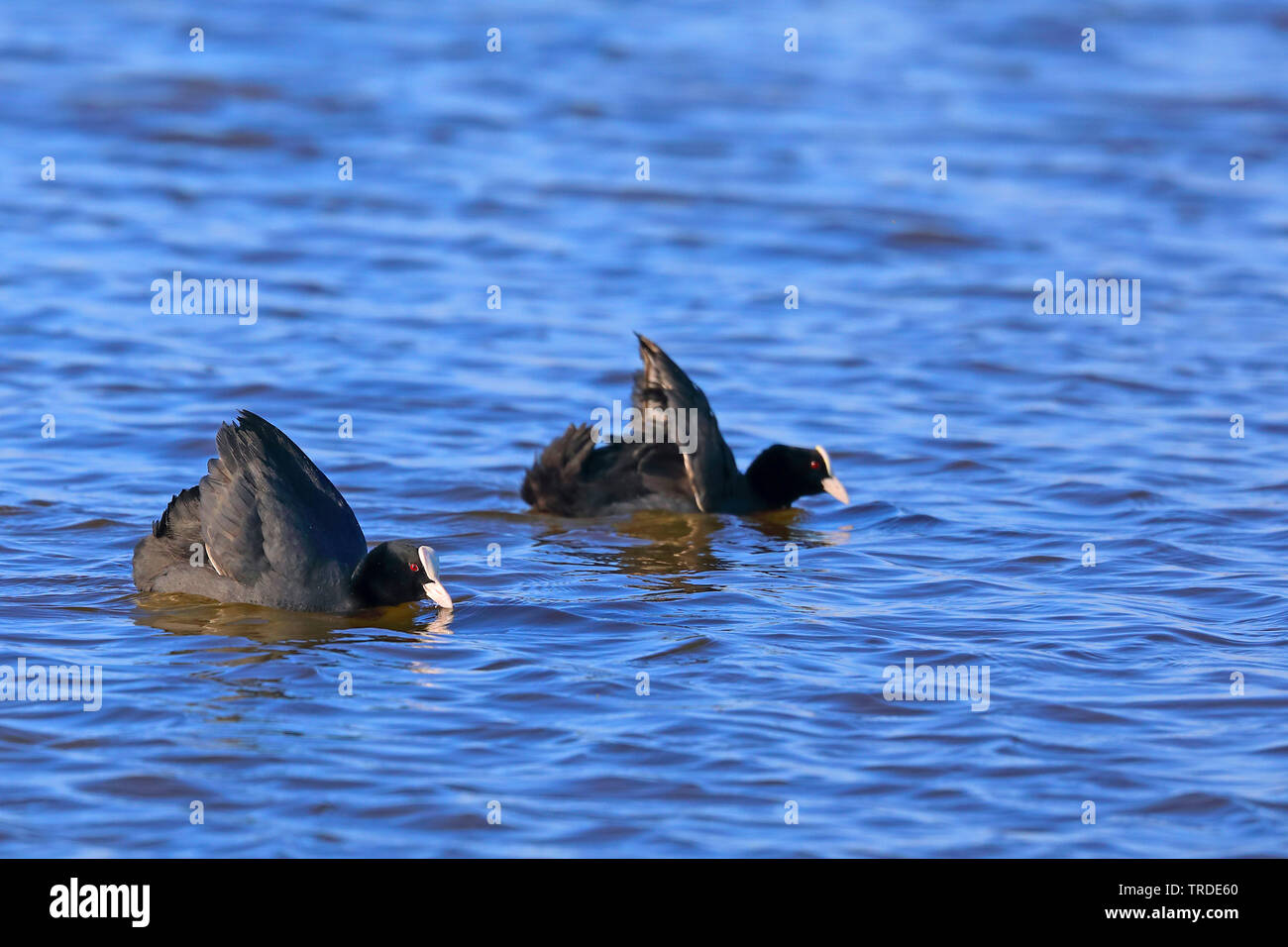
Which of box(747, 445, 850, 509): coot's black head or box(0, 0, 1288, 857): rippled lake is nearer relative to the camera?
box(0, 0, 1288, 857): rippled lake

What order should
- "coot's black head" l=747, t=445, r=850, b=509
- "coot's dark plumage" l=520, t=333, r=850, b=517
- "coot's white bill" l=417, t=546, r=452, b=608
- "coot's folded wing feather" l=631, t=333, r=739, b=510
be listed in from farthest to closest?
"coot's black head" l=747, t=445, r=850, b=509, "coot's dark plumage" l=520, t=333, r=850, b=517, "coot's folded wing feather" l=631, t=333, r=739, b=510, "coot's white bill" l=417, t=546, r=452, b=608

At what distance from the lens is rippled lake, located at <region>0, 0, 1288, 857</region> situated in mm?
5922

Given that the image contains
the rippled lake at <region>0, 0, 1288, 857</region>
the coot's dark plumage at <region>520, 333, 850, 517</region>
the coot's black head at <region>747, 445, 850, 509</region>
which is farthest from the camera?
the coot's black head at <region>747, 445, 850, 509</region>

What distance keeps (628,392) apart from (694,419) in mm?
2220

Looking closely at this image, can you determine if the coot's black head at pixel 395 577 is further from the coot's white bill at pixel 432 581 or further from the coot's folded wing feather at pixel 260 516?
the coot's folded wing feather at pixel 260 516

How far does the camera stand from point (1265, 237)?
51.8 ft

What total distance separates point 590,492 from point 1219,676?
3.83m

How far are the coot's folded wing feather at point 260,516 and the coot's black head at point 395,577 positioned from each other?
4.4 inches

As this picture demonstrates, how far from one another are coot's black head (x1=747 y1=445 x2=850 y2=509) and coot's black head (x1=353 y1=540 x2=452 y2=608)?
2971 millimetres

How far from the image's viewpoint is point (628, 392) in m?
11.6

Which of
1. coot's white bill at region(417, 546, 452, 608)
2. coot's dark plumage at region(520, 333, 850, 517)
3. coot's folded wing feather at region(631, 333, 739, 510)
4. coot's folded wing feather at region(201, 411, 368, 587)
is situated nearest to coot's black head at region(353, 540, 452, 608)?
coot's white bill at region(417, 546, 452, 608)

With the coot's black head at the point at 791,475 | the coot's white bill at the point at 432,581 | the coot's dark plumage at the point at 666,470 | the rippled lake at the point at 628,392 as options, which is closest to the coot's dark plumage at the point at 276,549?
the coot's white bill at the point at 432,581

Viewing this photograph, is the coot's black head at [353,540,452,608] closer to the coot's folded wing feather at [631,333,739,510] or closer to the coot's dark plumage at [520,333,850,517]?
the coot's dark plumage at [520,333,850,517]
